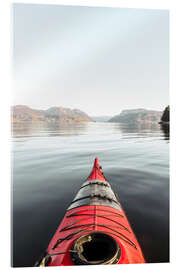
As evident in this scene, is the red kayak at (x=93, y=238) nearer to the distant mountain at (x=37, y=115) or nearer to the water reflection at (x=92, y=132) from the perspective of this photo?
the distant mountain at (x=37, y=115)

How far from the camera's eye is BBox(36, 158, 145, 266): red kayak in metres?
1.39

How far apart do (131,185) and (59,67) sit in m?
3.24

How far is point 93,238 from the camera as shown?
58.7 inches

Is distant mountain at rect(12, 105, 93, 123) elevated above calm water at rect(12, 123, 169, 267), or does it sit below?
above

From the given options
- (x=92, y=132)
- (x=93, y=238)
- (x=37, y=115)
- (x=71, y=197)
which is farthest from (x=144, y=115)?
(x=37, y=115)

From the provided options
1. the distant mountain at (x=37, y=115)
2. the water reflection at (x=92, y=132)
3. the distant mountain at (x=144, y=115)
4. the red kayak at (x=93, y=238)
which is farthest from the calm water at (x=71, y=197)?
the water reflection at (x=92, y=132)

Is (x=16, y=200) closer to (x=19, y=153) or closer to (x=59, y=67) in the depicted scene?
(x=59, y=67)

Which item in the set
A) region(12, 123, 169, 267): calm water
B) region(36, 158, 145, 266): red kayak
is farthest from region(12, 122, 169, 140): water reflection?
region(36, 158, 145, 266): red kayak

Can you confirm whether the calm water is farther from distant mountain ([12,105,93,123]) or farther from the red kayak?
distant mountain ([12,105,93,123])

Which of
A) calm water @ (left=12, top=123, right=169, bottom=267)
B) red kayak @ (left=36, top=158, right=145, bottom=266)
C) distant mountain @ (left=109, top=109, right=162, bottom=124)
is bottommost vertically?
calm water @ (left=12, top=123, right=169, bottom=267)

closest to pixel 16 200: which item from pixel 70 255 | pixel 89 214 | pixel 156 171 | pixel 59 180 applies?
pixel 59 180

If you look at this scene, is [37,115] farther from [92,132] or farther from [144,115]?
[144,115]

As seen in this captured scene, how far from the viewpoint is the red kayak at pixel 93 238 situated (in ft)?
4.57

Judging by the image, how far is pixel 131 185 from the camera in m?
3.84
